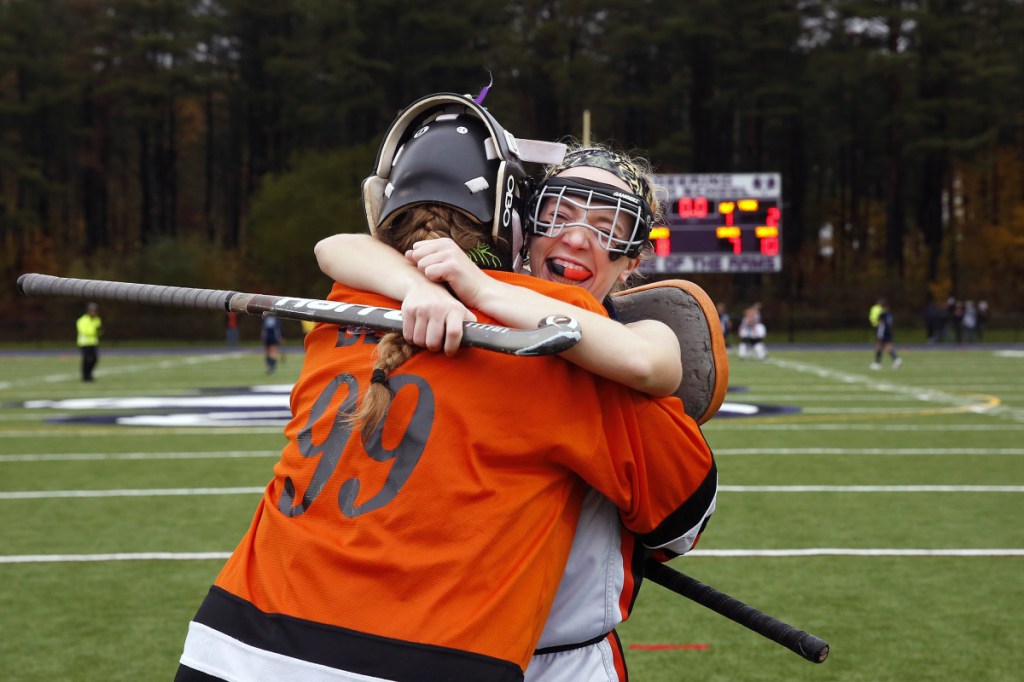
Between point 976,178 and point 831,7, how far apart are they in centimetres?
1484

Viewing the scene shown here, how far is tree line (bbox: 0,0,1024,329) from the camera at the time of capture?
183 feet

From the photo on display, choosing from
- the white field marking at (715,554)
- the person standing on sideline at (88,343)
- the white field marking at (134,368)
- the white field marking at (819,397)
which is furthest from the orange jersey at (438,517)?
the person standing on sideline at (88,343)

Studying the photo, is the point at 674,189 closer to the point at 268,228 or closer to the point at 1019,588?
the point at 1019,588

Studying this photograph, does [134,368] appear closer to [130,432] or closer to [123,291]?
[130,432]

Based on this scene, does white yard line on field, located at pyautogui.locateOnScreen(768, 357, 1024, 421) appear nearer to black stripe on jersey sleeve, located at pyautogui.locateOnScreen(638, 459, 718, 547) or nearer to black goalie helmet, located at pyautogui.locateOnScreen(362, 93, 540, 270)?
black stripe on jersey sleeve, located at pyautogui.locateOnScreen(638, 459, 718, 547)

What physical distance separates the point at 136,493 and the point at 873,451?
286 inches

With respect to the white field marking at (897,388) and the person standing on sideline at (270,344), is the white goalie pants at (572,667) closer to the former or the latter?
the white field marking at (897,388)

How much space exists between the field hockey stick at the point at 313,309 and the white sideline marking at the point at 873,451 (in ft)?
31.7

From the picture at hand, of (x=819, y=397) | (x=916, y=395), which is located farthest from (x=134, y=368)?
(x=916, y=395)

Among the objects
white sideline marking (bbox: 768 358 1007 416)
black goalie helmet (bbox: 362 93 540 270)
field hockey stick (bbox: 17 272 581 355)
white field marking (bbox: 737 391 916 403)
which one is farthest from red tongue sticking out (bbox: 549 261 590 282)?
white field marking (bbox: 737 391 916 403)

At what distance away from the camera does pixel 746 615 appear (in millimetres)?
2176

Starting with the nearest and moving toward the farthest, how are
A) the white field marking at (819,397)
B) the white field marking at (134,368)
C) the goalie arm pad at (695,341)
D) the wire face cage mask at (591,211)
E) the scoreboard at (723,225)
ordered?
the goalie arm pad at (695,341), the wire face cage mask at (591,211), the white field marking at (819,397), the white field marking at (134,368), the scoreboard at (723,225)

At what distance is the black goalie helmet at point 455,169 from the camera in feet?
6.59

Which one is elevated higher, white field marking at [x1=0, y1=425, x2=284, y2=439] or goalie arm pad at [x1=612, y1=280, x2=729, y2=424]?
goalie arm pad at [x1=612, y1=280, x2=729, y2=424]
